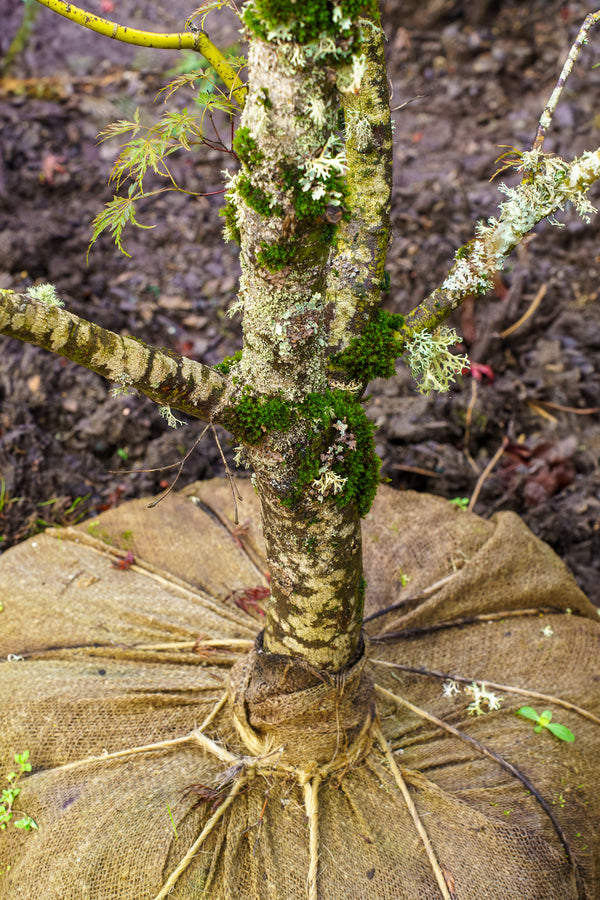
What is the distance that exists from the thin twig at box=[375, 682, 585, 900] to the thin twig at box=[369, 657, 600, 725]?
0.33ft

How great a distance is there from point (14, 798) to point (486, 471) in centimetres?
223

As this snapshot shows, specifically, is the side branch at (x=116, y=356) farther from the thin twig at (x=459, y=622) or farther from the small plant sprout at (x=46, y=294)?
the thin twig at (x=459, y=622)

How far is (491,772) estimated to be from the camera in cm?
176

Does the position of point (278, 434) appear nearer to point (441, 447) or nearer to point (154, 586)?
point (154, 586)

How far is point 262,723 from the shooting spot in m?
1.69

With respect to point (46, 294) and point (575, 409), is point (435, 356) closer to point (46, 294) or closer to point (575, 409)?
point (46, 294)

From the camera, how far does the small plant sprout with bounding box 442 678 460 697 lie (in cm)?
196

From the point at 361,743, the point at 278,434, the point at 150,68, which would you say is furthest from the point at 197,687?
the point at 150,68

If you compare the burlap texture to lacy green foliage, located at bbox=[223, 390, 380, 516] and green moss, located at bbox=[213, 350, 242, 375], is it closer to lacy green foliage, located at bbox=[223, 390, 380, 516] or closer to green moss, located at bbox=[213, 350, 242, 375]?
lacy green foliage, located at bbox=[223, 390, 380, 516]

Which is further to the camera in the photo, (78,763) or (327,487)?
(78,763)

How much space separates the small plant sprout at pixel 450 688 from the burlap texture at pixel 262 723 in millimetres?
20

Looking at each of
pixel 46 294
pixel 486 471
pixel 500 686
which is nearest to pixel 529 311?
pixel 486 471

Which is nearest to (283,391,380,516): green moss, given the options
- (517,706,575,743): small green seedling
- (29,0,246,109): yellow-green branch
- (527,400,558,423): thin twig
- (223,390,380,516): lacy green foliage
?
(223,390,380,516): lacy green foliage

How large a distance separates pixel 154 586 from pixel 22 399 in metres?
1.41
